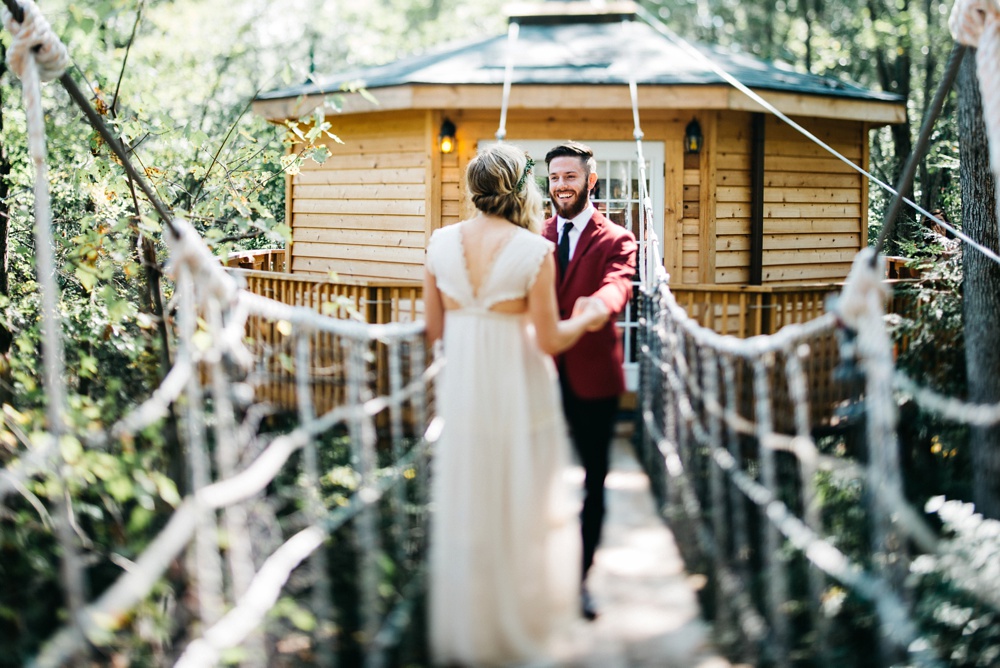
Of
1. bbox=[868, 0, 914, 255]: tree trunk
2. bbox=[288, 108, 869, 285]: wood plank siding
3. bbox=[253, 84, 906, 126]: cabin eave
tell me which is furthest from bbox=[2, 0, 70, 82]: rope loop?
bbox=[868, 0, 914, 255]: tree trunk

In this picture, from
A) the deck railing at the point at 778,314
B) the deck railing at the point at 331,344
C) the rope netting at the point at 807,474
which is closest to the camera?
the rope netting at the point at 807,474

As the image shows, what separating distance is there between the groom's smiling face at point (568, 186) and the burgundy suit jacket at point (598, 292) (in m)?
0.10

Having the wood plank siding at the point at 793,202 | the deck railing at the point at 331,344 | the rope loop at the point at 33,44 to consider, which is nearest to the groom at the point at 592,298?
the rope loop at the point at 33,44

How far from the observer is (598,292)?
382 cm

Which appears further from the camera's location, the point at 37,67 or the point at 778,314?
the point at 778,314

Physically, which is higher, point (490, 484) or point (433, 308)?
point (433, 308)

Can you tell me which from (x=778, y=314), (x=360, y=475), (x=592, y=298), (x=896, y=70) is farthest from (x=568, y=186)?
(x=896, y=70)

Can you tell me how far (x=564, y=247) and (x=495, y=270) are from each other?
1133 millimetres

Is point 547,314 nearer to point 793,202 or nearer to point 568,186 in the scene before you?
point 568,186

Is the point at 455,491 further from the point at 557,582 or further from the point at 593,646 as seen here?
the point at 593,646

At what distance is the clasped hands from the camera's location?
3482mm

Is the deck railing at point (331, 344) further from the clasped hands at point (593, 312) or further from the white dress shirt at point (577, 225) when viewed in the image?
the clasped hands at point (593, 312)

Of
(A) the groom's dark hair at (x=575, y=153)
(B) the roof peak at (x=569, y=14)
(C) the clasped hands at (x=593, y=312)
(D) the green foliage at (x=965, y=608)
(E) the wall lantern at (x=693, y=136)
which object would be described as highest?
(B) the roof peak at (x=569, y=14)

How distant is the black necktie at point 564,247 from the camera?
168 inches
